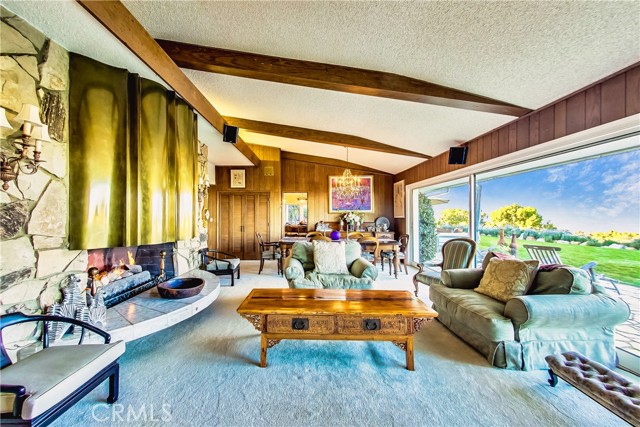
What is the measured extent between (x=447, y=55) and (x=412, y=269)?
178 inches

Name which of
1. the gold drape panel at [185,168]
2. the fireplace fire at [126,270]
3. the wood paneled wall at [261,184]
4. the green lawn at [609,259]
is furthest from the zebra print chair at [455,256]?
the wood paneled wall at [261,184]

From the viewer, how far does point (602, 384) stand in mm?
1353

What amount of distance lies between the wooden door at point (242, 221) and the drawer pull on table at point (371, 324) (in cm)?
508

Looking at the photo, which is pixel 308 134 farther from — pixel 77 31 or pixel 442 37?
pixel 77 31

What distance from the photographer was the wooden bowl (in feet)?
8.43

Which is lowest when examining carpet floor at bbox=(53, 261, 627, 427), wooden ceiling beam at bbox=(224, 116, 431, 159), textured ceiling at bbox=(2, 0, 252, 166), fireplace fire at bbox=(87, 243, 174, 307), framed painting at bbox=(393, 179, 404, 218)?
carpet floor at bbox=(53, 261, 627, 427)

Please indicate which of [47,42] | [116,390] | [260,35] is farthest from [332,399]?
[47,42]

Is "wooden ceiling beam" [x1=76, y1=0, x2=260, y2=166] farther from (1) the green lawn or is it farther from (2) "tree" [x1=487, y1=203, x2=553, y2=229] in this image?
(1) the green lawn

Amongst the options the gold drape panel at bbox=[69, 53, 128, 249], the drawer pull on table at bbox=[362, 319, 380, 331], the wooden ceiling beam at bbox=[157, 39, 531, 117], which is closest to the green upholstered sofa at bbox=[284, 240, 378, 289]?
the drawer pull on table at bbox=[362, 319, 380, 331]

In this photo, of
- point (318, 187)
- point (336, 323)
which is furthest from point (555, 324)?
point (318, 187)

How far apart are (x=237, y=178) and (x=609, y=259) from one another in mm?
6925

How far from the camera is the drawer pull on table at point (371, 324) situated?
1.94m

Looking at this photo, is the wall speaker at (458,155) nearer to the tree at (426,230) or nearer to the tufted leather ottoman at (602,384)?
the tree at (426,230)

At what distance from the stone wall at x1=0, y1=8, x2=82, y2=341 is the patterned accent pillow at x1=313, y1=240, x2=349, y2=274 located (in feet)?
8.25
